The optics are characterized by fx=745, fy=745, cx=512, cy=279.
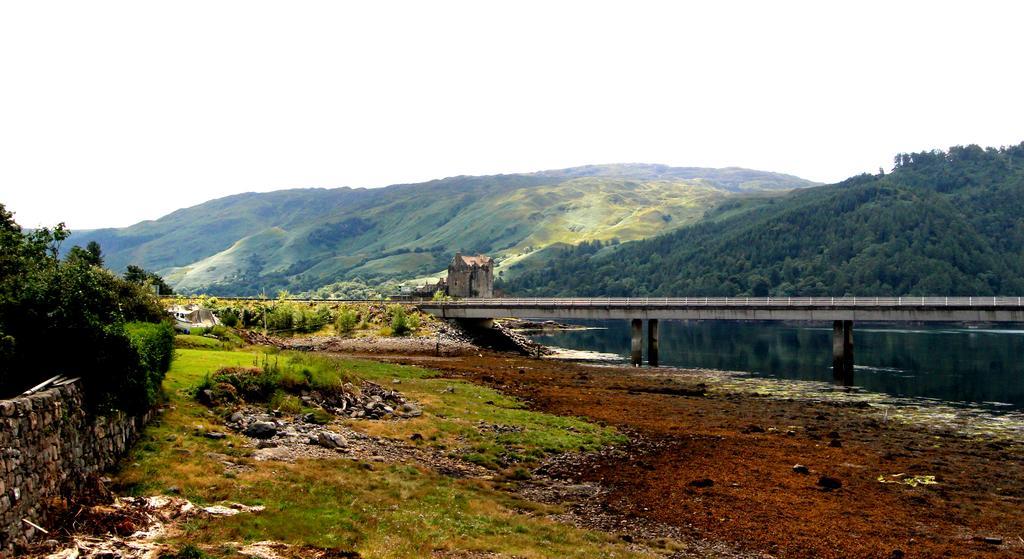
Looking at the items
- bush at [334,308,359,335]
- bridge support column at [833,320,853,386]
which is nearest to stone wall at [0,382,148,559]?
bridge support column at [833,320,853,386]

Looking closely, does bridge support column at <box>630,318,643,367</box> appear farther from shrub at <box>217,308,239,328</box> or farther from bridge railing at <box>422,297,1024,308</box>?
shrub at <box>217,308,239,328</box>

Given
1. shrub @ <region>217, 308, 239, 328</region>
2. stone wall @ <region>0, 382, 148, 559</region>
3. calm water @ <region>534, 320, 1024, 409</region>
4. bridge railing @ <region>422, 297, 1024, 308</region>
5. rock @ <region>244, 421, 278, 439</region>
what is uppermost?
bridge railing @ <region>422, 297, 1024, 308</region>

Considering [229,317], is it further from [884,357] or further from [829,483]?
[884,357]

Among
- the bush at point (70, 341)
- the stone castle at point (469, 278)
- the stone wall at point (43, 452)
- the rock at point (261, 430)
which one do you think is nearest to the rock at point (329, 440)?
the rock at point (261, 430)

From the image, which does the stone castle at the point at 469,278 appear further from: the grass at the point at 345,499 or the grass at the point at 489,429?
the grass at the point at 345,499

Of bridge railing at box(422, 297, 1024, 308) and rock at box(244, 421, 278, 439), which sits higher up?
bridge railing at box(422, 297, 1024, 308)

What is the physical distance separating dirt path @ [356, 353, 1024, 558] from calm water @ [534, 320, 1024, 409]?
22420 millimetres

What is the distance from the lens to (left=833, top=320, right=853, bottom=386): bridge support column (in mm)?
74562

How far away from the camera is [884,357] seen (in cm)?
10238

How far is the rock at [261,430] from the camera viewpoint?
3028 centimetres

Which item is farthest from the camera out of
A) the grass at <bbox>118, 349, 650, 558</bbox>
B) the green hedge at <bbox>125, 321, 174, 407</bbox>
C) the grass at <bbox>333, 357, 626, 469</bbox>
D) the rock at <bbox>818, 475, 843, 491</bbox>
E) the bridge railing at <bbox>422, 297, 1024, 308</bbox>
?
the bridge railing at <bbox>422, 297, 1024, 308</bbox>

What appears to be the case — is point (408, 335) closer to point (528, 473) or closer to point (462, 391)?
point (462, 391)

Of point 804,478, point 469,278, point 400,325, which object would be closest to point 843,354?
point 804,478

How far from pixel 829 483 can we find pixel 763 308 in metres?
61.7
